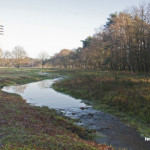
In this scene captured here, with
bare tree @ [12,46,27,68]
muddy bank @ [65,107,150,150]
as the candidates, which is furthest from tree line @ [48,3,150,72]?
bare tree @ [12,46,27,68]

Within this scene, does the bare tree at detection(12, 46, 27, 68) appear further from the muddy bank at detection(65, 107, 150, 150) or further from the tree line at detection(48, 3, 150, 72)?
the muddy bank at detection(65, 107, 150, 150)

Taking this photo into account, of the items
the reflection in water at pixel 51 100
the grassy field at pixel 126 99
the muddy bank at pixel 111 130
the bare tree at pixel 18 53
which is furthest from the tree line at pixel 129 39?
the bare tree at pixel 18 53

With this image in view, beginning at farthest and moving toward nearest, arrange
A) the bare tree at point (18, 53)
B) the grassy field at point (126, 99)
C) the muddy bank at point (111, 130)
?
the bare tree at point (18, 53) < the grassy field at point (126, 99) < the muddy bank at point (111, 130)

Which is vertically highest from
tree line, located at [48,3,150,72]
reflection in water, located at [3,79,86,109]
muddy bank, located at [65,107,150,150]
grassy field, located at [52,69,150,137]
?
tree line, located at [48,3,150,72]

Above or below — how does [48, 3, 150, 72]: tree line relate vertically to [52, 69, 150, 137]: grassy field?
above

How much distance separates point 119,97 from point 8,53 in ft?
503

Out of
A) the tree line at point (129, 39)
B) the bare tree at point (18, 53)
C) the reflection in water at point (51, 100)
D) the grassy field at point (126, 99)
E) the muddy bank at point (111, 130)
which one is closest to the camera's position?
the muddy bank at point (111, 130)

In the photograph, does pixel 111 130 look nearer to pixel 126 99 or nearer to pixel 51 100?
pixel 126 99

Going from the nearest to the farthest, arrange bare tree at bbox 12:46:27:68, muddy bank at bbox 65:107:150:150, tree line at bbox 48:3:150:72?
muddy bank at bbox 65:107:150:150, tree line at bbox 48:3:150:72, bare tree at bbox 12:46:27:68

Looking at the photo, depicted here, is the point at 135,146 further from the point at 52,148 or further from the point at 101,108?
the point at 101,108

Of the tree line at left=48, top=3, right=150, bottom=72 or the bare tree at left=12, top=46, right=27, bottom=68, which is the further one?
the bare tree at left=12, top=46, right=27, bottom=68

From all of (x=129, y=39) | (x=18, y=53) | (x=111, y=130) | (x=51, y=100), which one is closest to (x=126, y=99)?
(x=111, y=130)

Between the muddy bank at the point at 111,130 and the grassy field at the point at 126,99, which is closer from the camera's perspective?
the muddy bank at the point at 111,130

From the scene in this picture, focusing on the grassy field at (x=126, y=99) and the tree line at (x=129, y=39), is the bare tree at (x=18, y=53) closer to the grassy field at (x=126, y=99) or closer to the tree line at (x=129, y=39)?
the tree line at (x=129, y=39)
